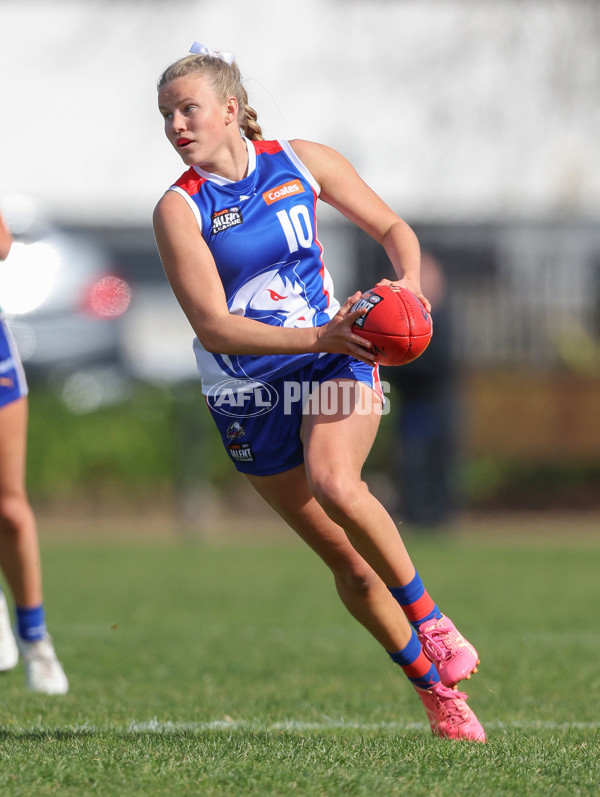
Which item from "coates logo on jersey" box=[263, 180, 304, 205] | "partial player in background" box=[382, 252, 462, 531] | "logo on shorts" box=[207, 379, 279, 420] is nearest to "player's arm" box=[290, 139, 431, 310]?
"coates logo on jersey" box=[263, 180, 304, 205]

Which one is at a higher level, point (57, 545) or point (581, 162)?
point (581, 162)

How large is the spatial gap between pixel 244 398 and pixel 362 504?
0.59m

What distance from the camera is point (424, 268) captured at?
12750mm

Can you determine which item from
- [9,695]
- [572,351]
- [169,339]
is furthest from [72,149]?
[9,695]

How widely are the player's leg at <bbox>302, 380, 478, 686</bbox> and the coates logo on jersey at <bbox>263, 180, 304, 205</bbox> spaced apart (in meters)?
0.64

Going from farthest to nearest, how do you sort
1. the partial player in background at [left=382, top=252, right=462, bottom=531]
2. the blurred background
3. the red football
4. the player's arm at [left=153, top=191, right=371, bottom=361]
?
the partial player in background at [left=382, top=252, right=462, bottom=531] < the blurred background < the player's arm at [left=153, top=191, right=371, bottom=361] < the red football

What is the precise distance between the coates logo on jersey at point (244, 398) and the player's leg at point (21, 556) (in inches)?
58.0

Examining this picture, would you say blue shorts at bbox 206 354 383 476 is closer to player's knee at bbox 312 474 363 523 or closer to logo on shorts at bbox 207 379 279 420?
logo on shorts at bbox 207 379 279 420

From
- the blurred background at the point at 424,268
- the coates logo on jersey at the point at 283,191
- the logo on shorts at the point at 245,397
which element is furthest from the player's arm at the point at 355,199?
the blurred background at the point at 424,268

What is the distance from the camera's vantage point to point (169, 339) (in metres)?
15.0

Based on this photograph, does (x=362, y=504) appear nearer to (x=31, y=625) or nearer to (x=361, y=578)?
(x=361, y=578)

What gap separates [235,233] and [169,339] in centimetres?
1083

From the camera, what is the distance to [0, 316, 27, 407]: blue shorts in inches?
215

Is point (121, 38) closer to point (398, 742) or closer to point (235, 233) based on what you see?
point (235, 233)
